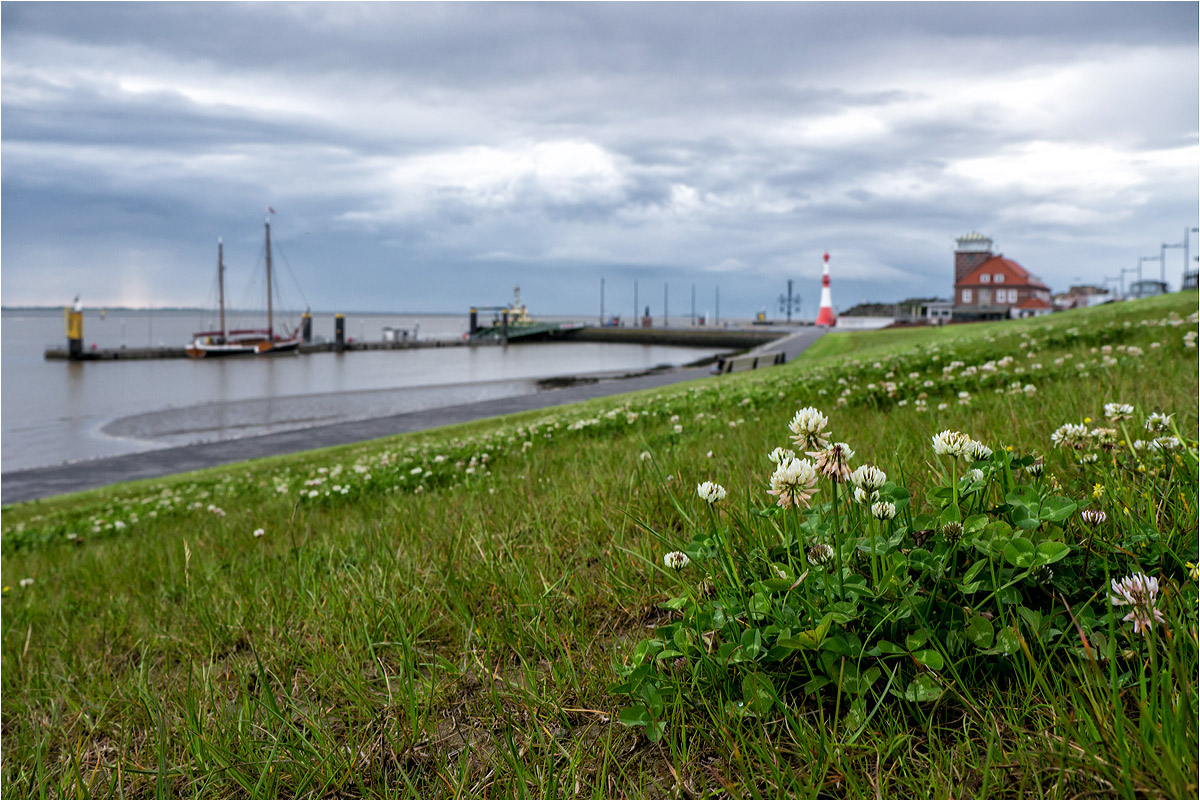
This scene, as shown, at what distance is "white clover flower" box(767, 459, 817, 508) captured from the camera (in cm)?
181

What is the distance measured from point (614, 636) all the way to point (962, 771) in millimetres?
1059

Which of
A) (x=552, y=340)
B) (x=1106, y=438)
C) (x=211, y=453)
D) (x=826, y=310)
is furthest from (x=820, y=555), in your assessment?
(x=552, y=340)

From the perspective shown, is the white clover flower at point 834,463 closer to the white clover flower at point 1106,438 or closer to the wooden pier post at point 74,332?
the white clover flower at point 1106,438

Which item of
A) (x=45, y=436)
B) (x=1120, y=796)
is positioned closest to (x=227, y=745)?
(x=1120, y=796)

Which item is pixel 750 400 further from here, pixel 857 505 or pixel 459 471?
pixel 857 505

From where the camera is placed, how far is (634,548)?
2.93m

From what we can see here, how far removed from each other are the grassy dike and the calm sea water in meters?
26.2

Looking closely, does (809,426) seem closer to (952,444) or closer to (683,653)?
(952,444)

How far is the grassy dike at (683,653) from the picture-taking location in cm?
160

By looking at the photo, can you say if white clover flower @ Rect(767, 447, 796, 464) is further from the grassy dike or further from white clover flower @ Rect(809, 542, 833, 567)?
white clover flower @ Rect(809, 542, 833, 567)

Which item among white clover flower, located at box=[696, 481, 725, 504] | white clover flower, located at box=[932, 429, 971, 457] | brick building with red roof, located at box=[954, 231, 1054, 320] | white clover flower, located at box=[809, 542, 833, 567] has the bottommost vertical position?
white clover flower, located at box=[809, 542, 833, 567]

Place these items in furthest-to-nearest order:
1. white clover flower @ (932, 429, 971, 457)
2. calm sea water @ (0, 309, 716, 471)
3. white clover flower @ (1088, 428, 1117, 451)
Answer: calm sea water @ (0, 309, 716, 471), white clover flower @ (1088, 428, 1117, 451), white clover flower @ (932, 429, 971, 457)

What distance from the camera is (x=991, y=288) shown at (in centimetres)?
8656

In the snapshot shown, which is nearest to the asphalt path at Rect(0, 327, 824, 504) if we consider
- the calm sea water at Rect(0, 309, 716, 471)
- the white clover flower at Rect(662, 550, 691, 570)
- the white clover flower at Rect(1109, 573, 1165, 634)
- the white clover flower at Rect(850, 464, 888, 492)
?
the calm sea water at Rect(0, 309, 716, 471)
